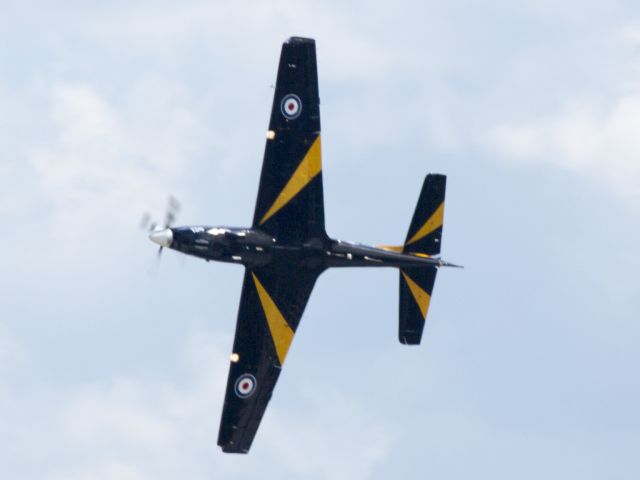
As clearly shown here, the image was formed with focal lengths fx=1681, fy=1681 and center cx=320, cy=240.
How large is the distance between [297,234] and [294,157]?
2681mm

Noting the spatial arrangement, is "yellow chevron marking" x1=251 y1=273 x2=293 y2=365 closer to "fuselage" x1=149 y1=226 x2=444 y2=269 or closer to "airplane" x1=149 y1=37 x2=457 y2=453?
"airplane" x1=149 y1=37 x2=457 y2=453

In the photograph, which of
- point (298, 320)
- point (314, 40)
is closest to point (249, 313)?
point (298, 320)

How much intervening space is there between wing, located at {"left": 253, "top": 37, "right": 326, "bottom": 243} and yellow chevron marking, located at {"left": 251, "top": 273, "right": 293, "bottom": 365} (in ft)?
8.65

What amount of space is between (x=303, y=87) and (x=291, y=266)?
6.26 m

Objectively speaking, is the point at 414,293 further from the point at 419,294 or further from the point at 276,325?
the point at 276,325

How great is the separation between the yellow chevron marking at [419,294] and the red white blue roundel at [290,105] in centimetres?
671

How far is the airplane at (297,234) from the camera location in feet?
189

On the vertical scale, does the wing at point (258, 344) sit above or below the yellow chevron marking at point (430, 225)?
below

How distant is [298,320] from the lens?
198 feet

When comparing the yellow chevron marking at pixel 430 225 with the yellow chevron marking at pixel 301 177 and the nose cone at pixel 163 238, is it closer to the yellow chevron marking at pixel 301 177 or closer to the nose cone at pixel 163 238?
the yellow chevron marking at pixel 301 177

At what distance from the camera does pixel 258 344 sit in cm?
6059

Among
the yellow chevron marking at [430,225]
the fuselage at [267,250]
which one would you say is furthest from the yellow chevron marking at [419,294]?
the yellow chevron marking at [430,225]

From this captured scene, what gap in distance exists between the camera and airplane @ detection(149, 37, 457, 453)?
57.7m

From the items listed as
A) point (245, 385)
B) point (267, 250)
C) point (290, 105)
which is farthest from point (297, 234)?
point (245, 385)
